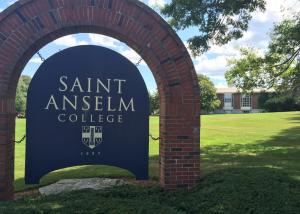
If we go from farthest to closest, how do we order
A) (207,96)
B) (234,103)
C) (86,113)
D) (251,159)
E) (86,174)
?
(234,103)
(207,96)
(251,159)
(86,174)
(86,113)

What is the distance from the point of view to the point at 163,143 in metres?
7.48

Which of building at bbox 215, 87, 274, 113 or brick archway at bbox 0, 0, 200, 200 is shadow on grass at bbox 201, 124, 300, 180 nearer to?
brick archway at bbox 0, 0, 200, 200

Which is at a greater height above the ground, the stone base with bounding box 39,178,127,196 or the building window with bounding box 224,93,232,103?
the building window with bounding box 224,93,232,103

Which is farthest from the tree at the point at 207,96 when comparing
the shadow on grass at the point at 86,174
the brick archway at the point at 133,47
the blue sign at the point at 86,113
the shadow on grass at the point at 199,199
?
the shadow on grass at the point at 199,199

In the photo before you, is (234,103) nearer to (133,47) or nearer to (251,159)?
(251,159)

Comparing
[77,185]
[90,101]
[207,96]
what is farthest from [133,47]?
[207,96]

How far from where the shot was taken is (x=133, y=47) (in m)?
7.66

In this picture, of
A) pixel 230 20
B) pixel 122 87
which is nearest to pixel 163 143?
pixel 122 87

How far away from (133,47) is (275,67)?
38.6ft

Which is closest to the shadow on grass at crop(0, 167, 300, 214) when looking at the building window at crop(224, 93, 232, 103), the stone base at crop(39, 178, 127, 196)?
the stone base at crop(39, 178, 127, 196)

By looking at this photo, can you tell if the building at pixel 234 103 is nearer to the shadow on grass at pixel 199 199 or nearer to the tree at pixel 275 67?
the tree at pixel 275 67

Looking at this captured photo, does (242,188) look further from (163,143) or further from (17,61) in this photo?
(17,61)

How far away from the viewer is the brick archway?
706cm

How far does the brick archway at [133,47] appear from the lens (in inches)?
278
